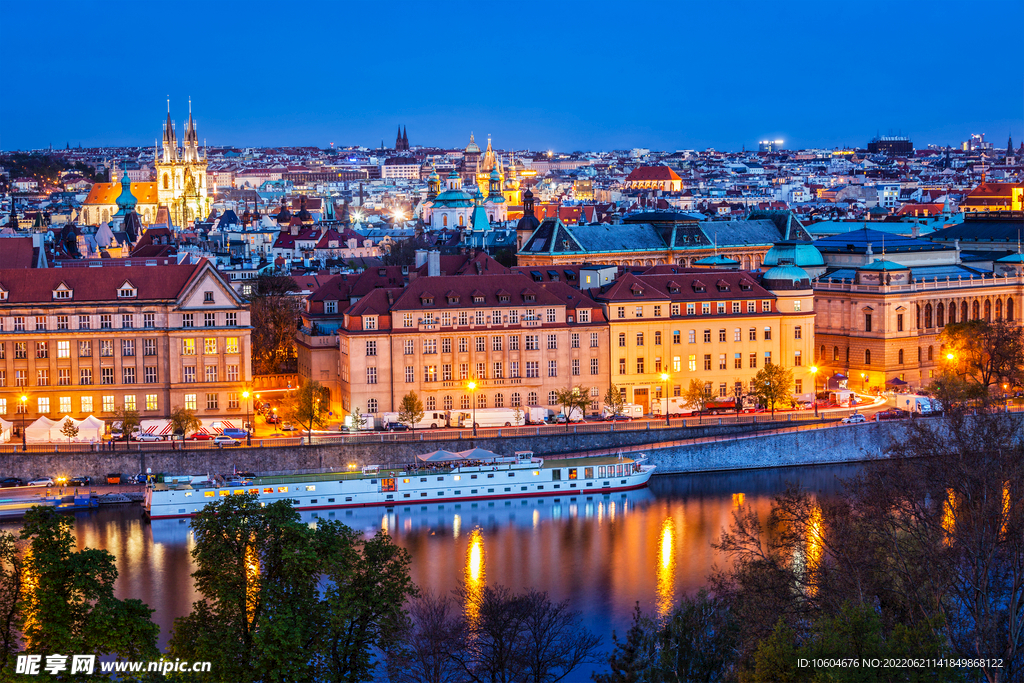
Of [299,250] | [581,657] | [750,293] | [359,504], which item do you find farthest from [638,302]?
[299,250]

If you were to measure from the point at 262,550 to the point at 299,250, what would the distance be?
104395mm

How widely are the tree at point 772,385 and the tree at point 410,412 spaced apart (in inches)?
505

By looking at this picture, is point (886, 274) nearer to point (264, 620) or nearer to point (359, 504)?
point (359, 504)

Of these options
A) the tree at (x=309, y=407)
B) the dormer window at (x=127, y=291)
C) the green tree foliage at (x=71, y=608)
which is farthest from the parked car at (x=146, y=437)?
the green tree foliage at (x=71, y=608)

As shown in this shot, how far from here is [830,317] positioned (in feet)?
240

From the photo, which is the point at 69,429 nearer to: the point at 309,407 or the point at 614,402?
the point at 309,407

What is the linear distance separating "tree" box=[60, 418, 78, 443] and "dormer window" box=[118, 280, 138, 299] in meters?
5.67

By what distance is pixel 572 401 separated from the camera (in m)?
60.2

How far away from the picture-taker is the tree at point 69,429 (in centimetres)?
5559

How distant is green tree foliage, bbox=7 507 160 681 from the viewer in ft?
99.5

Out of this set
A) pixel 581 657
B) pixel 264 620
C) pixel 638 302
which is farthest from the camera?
pixel 638 302

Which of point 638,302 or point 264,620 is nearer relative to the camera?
point 264,620

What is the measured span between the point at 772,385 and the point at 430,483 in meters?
14.6

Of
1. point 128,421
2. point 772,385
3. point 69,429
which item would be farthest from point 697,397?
point 69,429
